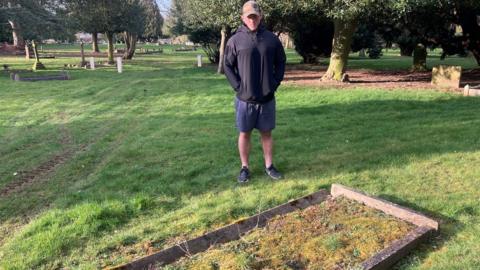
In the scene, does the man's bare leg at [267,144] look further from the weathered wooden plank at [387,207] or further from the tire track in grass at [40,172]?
the tire track in grass at [40,172]

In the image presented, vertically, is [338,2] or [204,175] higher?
[338,2]

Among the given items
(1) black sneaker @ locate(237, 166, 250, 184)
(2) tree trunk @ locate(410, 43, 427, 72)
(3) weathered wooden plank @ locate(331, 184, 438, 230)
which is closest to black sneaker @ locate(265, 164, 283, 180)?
(1) black sneaker @ locate(237, 166, 250, 184)

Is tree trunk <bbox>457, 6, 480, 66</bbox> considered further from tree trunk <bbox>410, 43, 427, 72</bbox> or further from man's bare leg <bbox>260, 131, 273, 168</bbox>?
man's bare leg <bbox>260, 131, 273, 168</bbox>

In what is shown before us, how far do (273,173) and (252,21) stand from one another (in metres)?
1.78

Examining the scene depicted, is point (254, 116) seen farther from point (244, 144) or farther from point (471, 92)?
point (471, 92)

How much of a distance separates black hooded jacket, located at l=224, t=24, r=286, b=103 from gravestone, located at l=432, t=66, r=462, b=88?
9.27 m

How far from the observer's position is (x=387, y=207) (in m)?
4.27

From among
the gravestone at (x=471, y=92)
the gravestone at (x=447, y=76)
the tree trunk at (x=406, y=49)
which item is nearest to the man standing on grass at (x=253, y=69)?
the gravestone at (x=471, y=92)

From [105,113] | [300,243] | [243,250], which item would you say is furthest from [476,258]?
[105,113]

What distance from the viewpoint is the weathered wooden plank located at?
397 cm

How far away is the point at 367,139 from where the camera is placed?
Answer: 7121mm

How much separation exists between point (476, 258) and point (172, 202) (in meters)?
2.85

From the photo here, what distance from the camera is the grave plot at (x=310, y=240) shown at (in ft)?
11.2

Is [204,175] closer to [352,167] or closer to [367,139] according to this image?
[352,167]
